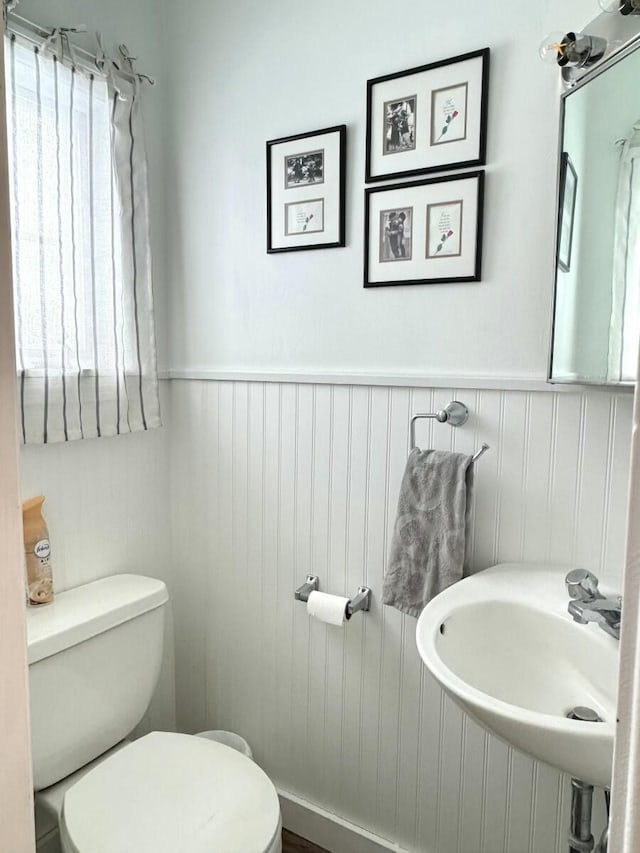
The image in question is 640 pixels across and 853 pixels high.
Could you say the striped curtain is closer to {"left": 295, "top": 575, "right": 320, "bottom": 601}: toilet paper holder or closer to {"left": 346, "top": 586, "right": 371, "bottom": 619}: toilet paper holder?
{"left": 295, "top": 575, "right": 320, "bottom": 601}: toilet paper holder

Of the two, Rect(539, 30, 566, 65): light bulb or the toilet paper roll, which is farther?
the toilet paper roll

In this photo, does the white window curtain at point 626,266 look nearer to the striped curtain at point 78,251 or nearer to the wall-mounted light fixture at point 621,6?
the wall-mounted light fixture at point 621,6

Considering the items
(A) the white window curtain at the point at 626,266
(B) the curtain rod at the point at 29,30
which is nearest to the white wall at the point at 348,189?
(A) the white window curtain at the point at 626,266

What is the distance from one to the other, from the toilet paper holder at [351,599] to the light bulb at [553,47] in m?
1.29

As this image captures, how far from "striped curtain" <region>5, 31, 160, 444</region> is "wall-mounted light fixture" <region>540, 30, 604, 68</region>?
3.64ft

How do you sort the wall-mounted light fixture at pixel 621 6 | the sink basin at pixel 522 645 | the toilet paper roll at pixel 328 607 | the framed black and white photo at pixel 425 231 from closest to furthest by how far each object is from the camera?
the wall-mounted light fixture at pixel 621 6 < the sink basin at pixel 522 645 < the framed black and white photo at pixel 425 231 < the toilet paper roll at pixel 328 607

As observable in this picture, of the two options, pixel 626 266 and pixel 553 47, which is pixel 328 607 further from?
pixel 553 47

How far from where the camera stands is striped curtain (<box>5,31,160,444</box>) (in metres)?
1.41

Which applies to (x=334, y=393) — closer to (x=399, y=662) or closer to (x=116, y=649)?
(x=399, y=662)

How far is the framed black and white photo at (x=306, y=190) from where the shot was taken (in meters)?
1.50

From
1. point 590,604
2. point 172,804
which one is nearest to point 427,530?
A: point 590,604

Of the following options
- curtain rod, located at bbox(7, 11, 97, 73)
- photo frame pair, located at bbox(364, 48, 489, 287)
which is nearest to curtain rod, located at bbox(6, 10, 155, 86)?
curtain rod, located at bbox(7, 11, 97, 73)

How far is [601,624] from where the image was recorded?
41.8 inches

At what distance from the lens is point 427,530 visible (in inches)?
53.4
